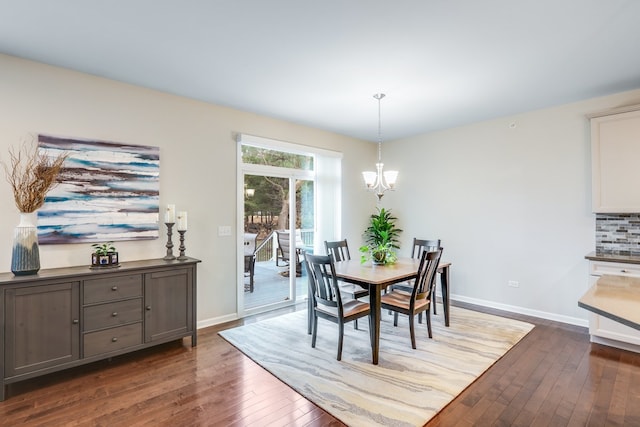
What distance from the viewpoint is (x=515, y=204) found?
451cm

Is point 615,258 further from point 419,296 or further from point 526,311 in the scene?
point 419,296

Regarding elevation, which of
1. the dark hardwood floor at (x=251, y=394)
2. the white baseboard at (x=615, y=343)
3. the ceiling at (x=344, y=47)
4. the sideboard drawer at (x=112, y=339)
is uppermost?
the ceiling at (x=344, y=47)

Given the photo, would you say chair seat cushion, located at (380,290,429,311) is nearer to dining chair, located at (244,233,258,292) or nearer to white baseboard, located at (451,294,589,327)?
white baseboard, located at (451,294,589,327)

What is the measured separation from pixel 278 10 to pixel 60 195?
2.64 m

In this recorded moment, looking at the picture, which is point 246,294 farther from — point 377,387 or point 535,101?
point 535,101

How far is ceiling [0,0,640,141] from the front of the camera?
2.19 meters

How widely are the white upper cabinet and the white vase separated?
570cm

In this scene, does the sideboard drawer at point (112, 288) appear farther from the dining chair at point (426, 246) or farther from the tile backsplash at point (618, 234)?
the tile backsplash at point (618, 234)

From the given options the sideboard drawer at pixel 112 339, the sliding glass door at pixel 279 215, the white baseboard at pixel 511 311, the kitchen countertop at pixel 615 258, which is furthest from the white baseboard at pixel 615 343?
the sideboard drawer at pixel 112 339

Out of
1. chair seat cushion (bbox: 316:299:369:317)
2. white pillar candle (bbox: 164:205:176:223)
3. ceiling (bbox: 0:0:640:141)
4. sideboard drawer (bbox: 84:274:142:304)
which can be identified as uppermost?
ceiling (bbox: 0:0:640:141)

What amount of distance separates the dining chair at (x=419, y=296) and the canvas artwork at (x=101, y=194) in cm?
278

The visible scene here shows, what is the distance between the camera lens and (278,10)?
2182 millimetres

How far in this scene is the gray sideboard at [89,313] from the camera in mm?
2467

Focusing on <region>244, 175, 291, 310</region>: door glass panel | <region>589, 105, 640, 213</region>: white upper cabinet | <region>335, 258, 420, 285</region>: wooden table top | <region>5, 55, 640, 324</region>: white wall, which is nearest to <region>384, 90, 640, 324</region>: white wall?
<region>5, 55, 640, 324</region>: white wall
